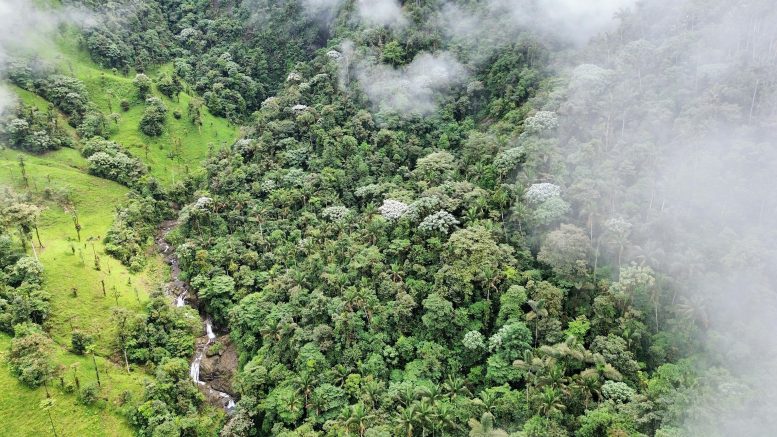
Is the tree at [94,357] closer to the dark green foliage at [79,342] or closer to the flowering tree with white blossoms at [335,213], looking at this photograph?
the dark green foliage at [79,342]

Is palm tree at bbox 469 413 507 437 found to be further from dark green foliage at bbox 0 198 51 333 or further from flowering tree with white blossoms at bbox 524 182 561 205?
dark green foliage at bbox 0 198 51 333

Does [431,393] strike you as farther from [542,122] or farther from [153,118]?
[153,118]

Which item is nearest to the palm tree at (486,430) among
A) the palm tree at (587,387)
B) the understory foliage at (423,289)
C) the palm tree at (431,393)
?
the understory foliage at (423,289)

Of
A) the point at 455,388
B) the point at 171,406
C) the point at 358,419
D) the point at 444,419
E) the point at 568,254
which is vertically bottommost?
the point at 444,419

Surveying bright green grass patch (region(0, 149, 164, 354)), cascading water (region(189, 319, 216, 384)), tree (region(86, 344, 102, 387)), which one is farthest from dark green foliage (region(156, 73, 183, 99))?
tree (region(86, 344, 102, 387))

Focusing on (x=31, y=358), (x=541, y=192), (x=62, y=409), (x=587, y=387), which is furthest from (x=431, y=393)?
(x=31, y=358)

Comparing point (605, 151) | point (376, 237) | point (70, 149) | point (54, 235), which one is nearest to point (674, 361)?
point (605, 151)
